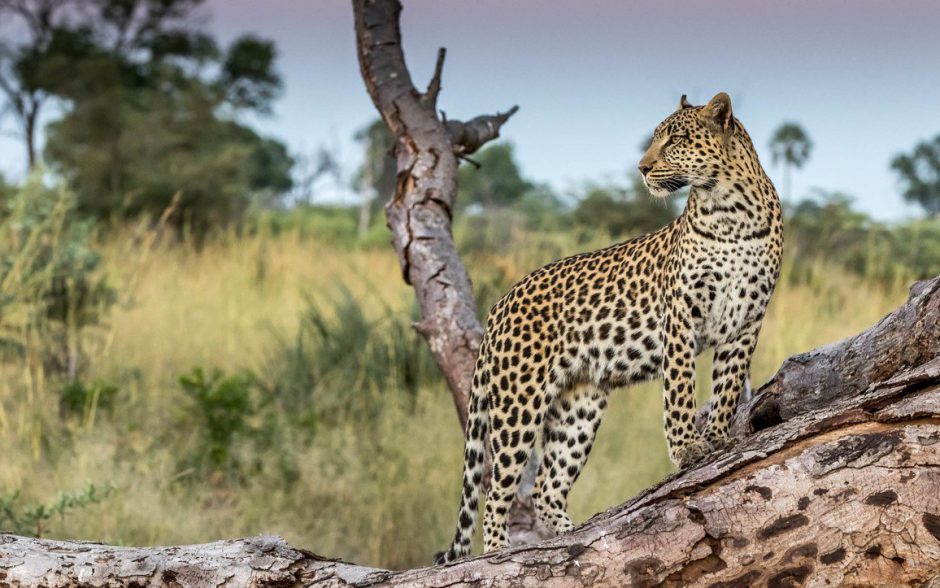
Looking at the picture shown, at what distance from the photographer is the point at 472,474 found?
4277 millimetres

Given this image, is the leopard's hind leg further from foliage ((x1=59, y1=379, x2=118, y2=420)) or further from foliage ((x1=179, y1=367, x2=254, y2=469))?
foliage ((x1=59, y1=379, x2=118, y2=420))

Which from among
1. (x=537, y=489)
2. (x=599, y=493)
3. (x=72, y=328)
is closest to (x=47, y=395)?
(x=72, y=328)

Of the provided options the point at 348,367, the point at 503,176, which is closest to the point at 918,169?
the point at 503,176

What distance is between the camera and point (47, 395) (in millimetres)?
8312

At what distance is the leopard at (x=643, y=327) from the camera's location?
3.76 metres

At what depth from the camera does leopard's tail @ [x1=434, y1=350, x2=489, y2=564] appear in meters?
4.15

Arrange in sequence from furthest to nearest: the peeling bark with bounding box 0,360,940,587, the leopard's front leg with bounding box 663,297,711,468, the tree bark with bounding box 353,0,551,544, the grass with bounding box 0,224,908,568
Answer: the grass with bounding box 0,224,908,568, the tree bark with bounding box 353,0,551,544, the leopard's front leg with bounding box 663,297,711,468, the peeling bark with bounding box 0,360,940,587

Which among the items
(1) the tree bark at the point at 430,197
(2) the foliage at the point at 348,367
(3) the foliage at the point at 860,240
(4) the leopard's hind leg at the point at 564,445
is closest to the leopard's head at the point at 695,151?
(4) the leopard's hind leg at the point at 564,445

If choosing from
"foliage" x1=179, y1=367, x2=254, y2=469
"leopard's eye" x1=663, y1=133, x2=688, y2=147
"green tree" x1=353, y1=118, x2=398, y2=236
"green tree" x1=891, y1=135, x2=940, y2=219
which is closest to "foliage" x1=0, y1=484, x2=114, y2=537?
"foliage" x1=179, y1=367, x2=254, y2=469

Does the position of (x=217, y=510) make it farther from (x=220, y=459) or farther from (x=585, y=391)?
(x=585, y=391)

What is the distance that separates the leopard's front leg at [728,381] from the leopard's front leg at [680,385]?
0.06 meters

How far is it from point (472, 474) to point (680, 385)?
3.21ft

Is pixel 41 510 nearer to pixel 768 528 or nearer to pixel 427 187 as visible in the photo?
pixel 427 187

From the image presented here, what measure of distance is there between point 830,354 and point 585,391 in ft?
3.35
